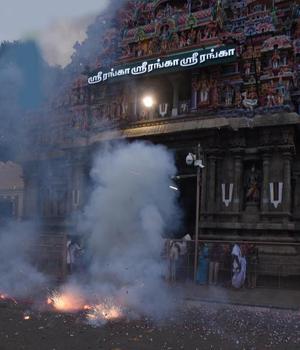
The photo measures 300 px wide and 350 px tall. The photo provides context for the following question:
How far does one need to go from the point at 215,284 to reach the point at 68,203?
9634 millimetres

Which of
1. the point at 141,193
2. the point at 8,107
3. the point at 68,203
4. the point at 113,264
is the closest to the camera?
the point at 113,264

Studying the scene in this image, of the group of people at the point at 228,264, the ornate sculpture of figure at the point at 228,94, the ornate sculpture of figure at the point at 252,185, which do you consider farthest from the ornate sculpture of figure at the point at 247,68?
the group of people at the point at 228,264

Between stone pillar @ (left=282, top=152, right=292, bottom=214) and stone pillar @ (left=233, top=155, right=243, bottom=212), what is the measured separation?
65.1 inches

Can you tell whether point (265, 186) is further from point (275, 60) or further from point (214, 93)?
point (275, 60)

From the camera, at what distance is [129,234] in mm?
11445

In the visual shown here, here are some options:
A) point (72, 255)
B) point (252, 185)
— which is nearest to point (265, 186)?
point (252, 185)

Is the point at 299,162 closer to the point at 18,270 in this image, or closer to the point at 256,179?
the point at 256,179

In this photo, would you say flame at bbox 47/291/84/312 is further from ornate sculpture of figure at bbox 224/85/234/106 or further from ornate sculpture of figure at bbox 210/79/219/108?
ornate sculpture of figure at bbox 224/85/234/106

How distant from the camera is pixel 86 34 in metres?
23.7

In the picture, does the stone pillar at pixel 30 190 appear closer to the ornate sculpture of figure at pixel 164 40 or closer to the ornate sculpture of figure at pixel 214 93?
the ornate sculpture of figure at pixel 164 40

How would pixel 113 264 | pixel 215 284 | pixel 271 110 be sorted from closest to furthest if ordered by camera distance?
pixel 113 264 → pixel 215 284 → pixel 271 110

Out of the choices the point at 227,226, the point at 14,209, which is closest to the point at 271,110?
the point at 227,226

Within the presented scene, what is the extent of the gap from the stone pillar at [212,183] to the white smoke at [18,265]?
6.46 meters

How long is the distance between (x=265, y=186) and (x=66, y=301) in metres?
9.17
